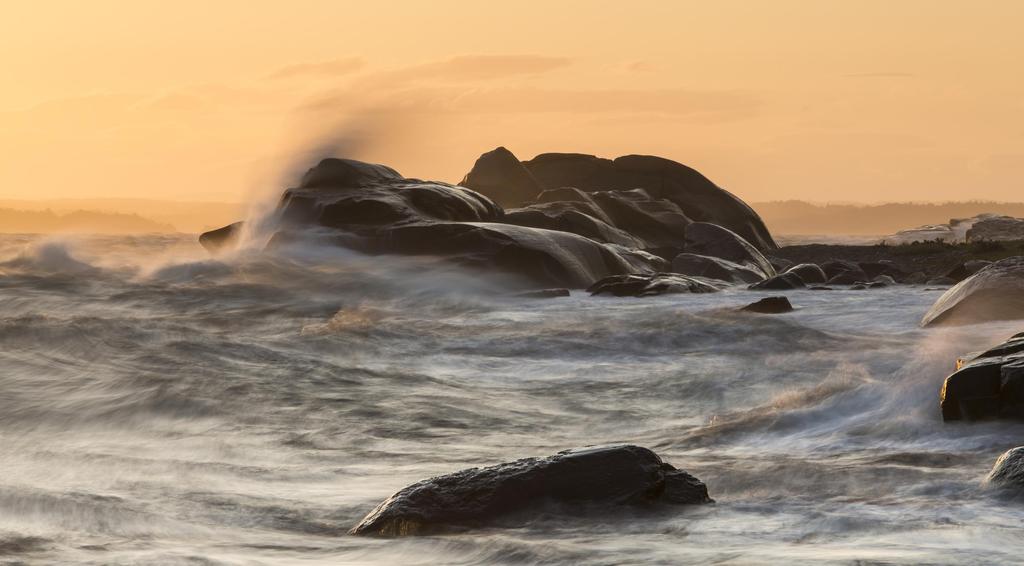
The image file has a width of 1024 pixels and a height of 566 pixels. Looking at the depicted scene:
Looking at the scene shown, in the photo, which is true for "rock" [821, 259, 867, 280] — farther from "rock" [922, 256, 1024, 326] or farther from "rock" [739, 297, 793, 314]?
"rock" [922, 256, 1024, 326]

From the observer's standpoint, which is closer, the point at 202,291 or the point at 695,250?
the point at 202,291

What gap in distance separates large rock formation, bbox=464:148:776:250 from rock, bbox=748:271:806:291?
19.9 meters

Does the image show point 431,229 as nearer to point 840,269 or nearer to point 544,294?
point 544,294

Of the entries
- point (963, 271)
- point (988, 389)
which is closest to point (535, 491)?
point (988, 389)

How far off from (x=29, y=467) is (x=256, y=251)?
23.9 meters

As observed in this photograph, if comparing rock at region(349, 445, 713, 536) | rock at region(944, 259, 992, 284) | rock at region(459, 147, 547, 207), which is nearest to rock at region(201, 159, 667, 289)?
rock at region(944, 259, 992, 284)

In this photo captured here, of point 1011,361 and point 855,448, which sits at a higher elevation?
point 1011,361

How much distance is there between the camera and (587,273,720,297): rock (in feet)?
90.7

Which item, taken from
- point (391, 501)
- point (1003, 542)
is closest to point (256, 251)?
point (391, 501)

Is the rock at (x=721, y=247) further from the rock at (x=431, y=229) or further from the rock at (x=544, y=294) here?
the rock at (x=544, y=294)

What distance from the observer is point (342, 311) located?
2656 cm

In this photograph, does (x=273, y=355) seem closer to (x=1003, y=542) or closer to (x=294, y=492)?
(x=294, y=492)

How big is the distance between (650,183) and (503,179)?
7057mm

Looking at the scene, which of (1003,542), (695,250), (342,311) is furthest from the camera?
(695,250)
